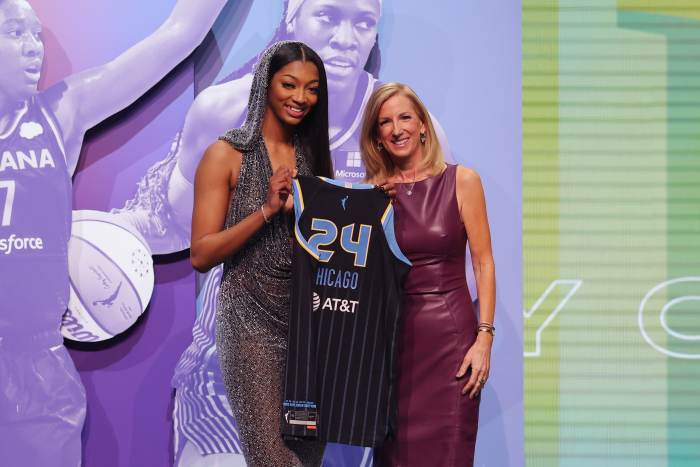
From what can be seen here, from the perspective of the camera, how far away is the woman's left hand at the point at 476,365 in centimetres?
262

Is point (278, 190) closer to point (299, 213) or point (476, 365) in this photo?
point (299, 213)

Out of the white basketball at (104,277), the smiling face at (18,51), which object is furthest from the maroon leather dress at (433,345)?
the smiling face at (18,51)

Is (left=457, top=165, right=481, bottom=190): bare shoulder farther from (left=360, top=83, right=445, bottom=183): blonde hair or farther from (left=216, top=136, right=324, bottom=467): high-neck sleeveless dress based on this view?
(left=216, top=136, right=324, bottom=467): high-neck sleeveless dress

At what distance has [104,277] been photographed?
3.71 m

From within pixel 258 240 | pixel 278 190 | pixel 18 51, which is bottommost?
pixel 258 240

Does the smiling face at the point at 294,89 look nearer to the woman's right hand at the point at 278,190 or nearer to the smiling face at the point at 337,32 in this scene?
the woman's right hand at the point at 278,190

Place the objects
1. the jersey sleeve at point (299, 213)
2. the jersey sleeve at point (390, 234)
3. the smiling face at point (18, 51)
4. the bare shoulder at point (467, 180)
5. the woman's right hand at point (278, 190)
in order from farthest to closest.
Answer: the smiling face at point (18, 51)
the bare shoulder at point (467, 180)
the jersey sleeve at point (390, 234)
the jersey sleeve at point (299, 213)
the woman's right hand at point (278, 190)

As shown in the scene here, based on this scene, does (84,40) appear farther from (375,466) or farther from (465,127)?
(375,466)

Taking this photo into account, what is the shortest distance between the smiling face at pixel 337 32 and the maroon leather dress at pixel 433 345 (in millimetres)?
1287

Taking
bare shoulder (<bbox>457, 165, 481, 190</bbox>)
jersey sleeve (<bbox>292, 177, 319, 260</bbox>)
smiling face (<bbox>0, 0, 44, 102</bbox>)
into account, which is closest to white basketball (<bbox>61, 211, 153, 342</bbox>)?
smiling face (<bbox>0, 0, 44, 102</bbox>)

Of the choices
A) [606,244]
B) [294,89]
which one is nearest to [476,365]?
[294,89]

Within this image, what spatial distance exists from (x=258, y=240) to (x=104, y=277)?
4.93ft

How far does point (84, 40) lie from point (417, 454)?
8.24 ft

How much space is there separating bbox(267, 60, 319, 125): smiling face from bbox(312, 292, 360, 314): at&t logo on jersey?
0.56 metres
